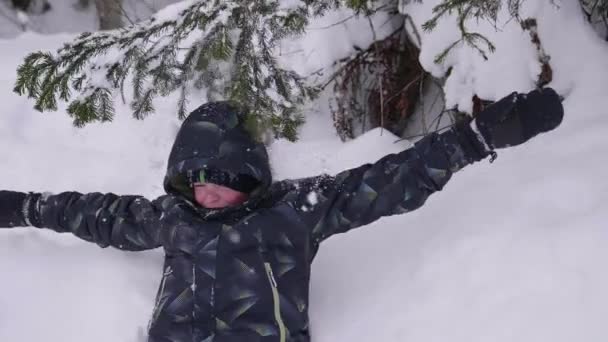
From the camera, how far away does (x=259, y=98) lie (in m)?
2.31

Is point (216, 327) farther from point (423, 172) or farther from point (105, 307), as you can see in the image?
point (423, 172)

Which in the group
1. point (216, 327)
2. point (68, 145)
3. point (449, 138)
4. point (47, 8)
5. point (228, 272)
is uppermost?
point (47, 8)

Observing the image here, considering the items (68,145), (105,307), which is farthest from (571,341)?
(68,145)

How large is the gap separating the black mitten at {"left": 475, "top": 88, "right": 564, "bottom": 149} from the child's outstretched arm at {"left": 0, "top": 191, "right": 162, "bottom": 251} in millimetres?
1328

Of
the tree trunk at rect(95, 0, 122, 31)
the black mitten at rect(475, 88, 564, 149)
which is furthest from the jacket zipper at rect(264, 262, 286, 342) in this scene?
the tree trunk at rect(95, 0, 122, 31)

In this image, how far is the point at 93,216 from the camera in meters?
2.69

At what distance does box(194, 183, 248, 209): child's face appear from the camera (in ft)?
7.79

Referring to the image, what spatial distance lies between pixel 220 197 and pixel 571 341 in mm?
1279

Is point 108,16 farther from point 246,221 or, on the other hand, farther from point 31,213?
point 246,221

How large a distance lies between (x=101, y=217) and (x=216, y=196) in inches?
23.5

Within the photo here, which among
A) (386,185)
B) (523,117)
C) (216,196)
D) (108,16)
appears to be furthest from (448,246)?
(108,16)

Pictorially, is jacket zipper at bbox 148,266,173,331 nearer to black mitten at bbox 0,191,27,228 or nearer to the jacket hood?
the jacket hood

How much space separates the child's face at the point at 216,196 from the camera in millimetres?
2375

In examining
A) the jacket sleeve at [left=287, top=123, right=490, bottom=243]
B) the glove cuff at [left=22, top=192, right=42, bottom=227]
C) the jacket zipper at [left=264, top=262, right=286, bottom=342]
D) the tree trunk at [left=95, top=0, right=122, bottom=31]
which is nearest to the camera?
the jacket sleeve at [left=287, top=123, right=490, bottom=243]
